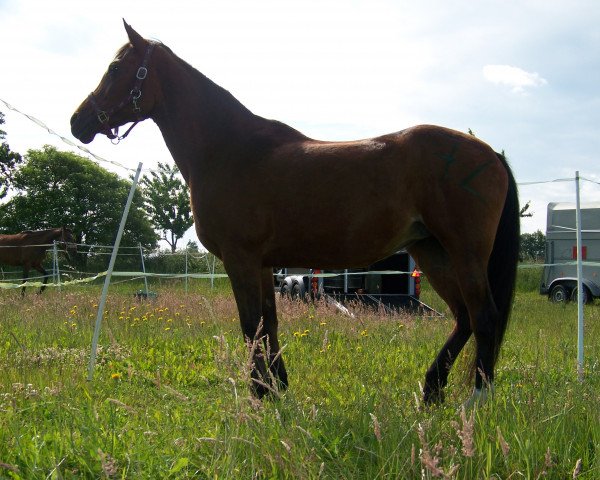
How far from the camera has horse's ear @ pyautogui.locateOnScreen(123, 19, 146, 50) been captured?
3.85 m

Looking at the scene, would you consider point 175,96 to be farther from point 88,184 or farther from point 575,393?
point 88,184

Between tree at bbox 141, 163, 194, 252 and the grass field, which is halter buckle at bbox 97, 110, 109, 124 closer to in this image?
the grass field

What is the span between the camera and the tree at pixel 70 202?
143ft

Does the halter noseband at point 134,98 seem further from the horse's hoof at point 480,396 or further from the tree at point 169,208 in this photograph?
the tree at point 169,208

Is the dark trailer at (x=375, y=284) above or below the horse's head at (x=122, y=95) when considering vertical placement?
below

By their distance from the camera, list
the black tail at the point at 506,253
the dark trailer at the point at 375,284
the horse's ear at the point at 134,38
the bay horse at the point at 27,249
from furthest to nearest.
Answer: the bay horse at the point at 27,249 < the dark trailer at the point at 375,284 < the horse's ear at the point at 134,38 < the black tail at the point at 506,253

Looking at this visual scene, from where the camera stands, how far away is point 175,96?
400cm

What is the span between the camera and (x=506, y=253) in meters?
3.74

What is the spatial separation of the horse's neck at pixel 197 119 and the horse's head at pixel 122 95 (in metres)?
0.13

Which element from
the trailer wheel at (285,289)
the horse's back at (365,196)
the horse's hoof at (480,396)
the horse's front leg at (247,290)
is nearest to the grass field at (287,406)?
the horse's hoof at (480,396)

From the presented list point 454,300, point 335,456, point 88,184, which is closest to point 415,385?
point 454,300

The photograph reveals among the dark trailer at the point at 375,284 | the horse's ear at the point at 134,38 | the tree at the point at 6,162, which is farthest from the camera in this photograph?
the tree at the point at 6,162

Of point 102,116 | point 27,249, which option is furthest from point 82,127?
point 27,249

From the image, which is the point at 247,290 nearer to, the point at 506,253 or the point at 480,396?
the point at 480,396
